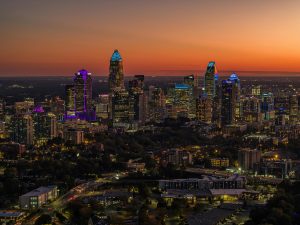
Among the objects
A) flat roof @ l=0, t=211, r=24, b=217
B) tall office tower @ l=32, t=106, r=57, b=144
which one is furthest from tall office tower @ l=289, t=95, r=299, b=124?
flat roof @ l=0, t=211, r=24, b=217

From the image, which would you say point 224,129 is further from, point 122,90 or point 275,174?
point 275,174

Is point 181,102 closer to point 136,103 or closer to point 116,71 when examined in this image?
point 116,71

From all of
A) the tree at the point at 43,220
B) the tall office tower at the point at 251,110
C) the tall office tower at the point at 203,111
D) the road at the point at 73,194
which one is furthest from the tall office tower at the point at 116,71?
the tree at the point at 43,220

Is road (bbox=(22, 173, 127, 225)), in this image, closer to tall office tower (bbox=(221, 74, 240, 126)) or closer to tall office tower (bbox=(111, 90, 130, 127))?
tall office tower (bbox=(111, 90, 130, 127))

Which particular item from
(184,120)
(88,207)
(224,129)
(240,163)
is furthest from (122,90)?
(88,207)

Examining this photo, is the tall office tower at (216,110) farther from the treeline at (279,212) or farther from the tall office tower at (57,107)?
the treeline at (279,212)

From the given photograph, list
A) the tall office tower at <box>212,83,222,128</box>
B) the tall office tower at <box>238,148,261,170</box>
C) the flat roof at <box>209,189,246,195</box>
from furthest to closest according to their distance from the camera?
1. the tall office tower at <box>212,83,222,128</box>
2. the tall office tower at <box>238,148,261,170</box>
3. the flat roof at <box>209,189,246,195</box>
